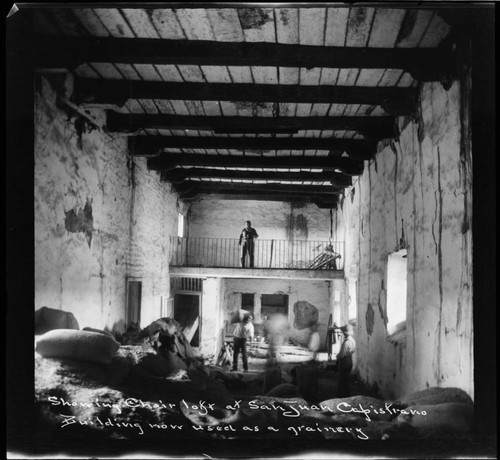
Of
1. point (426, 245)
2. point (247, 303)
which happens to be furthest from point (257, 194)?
point (426, 245)

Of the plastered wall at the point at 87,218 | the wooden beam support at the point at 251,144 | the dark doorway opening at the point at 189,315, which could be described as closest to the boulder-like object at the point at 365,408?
the plastered wall at the point at 87,218

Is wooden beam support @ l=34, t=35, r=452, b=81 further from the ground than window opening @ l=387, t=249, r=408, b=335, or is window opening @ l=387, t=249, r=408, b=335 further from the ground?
wooden beam support @ l=34, t=35, r=452, b=81

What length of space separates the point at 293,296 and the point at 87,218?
11323 millimetres

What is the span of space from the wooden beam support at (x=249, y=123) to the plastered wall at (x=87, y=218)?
0.43 metres

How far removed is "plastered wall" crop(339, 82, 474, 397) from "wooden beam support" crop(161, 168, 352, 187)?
2.02 metres

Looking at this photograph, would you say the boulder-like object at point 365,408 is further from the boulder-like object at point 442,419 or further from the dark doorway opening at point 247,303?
the dark doorway opening at point 247,303

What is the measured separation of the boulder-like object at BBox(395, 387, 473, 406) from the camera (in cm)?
401

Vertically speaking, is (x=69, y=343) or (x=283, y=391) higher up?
(x=69, y=343)

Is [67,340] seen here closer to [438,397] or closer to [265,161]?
[438,397]

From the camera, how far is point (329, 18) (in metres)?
3.93

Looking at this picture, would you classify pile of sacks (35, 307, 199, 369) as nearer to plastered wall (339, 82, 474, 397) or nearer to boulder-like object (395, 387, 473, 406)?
boulder-like object (395, 387, 473, 406)

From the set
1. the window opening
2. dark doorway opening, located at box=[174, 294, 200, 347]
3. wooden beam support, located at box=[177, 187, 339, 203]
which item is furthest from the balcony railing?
the window opening

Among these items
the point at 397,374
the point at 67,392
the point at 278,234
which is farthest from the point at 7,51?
the point at 278,234

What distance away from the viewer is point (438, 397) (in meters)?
4.28
